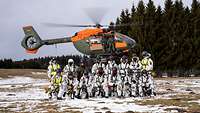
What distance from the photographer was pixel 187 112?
54.9ft

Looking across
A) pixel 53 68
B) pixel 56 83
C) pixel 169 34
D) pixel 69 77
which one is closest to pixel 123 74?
pixel 69 77

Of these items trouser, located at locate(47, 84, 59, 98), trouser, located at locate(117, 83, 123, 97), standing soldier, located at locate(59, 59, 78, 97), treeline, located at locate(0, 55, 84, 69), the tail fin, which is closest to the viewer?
standing soldier, located at locate(59, 59, 78, 97)

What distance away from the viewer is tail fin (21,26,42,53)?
56.9 metres

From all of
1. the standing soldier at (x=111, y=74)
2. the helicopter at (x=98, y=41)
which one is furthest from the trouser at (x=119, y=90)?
the helicopter at (x=98, y=41)

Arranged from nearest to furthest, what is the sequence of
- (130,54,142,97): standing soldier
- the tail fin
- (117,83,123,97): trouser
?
(117,83,123,97): trouser
(130,54,142,97): standing soldier
the tail fin

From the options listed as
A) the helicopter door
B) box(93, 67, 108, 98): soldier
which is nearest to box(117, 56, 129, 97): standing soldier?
box(93, 67, 108, 98): soldier

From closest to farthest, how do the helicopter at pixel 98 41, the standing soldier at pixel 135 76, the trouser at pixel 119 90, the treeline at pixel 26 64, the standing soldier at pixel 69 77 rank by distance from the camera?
the standing soldier at pixel 69 77 → the trouser at pixel 119 90 → the standing soldier at pixel 135 76 → the helicopter at pixel 98 41 → the treeline at pixel 26 64

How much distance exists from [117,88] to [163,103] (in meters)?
5.31

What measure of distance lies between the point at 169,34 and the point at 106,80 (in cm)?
3530

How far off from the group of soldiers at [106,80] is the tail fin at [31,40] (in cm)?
3182

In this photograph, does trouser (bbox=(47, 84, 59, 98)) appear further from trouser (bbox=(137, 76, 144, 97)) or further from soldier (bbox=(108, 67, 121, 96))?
trouser (bbox=(137, 76, 144, 97))

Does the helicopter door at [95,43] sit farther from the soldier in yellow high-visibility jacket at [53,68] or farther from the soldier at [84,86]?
the soldier at [84,86]

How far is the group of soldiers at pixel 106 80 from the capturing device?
2491 centimetres

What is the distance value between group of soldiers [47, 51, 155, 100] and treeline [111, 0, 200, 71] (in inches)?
1279
